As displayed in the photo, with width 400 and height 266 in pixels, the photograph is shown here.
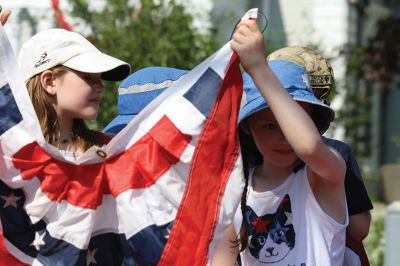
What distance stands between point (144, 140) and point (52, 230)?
0.40 meters

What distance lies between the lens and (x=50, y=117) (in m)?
3.10

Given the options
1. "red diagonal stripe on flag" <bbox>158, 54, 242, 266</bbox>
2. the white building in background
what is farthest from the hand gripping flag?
the white building in background

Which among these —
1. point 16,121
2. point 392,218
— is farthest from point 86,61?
point 392,218

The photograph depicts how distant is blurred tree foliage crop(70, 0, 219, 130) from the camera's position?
6641 mm

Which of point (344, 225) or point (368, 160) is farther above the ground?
point (344, 225)

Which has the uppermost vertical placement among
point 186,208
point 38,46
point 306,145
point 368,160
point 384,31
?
point 38,46

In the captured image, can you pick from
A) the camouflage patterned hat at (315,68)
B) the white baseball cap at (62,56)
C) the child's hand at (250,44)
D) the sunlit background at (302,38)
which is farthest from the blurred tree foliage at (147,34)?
the child's hand at (250,44)

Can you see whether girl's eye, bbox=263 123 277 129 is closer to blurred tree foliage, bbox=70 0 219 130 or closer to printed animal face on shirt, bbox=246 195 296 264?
printed animal face on shirt, bbox=246 195 296 264

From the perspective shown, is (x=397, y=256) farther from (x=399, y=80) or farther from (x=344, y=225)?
(x=399, y=80)

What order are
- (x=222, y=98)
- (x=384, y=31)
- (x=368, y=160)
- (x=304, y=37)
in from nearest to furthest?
(x=222, y=98) < (x=304, y=37) < (x=384, y=31) < (x=368, y=160)

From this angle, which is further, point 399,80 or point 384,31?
point 399,80

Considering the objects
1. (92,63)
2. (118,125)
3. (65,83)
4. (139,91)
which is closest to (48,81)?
(65,83)

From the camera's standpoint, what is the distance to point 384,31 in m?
14.0

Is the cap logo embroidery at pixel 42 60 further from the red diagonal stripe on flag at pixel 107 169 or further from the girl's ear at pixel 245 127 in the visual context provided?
→ the girl's ear at pixel 245 127
